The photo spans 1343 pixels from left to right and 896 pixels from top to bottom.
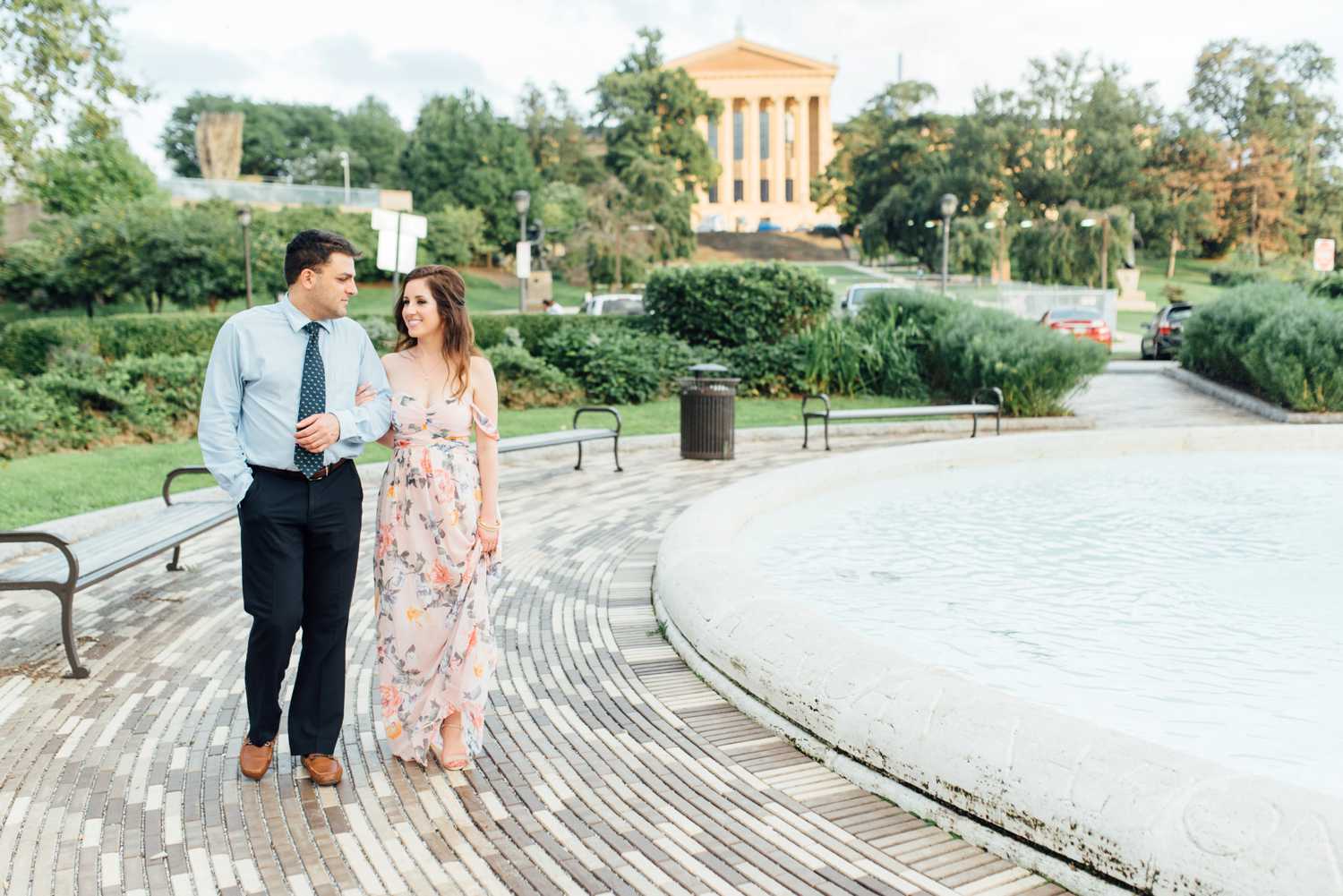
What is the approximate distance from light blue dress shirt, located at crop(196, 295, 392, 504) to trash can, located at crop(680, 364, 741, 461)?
8.07m

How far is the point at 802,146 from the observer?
10125 centimetres

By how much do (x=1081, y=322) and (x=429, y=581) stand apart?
2534 cm

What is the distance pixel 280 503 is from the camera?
3447 millimetres

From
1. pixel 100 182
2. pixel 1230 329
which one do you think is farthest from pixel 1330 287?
pixel 100 182

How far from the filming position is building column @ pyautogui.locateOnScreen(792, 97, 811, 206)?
10038 centimetres

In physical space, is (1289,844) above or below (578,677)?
above

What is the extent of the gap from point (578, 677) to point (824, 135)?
101826 mm

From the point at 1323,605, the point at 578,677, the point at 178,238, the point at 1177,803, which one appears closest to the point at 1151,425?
the point at 1323,605

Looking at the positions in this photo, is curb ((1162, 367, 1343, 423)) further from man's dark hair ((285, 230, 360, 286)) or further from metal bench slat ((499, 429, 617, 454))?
man's dark hair ((285, 230, 360, 286))

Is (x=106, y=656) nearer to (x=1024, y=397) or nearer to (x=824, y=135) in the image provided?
(x=1024, y=397)

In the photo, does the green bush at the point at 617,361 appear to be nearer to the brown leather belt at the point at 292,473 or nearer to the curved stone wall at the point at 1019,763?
the curved stone wall at the point at 1019,763

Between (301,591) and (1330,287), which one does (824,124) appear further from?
(301,591)

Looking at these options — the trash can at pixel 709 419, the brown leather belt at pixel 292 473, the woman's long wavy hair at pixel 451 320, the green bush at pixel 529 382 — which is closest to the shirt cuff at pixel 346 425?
the brown leather belt at pixel 292 473

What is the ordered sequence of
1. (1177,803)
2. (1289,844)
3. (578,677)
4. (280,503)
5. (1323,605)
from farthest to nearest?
(1323,605), (578,677), (280,503), (1177,803), (1289,844)
